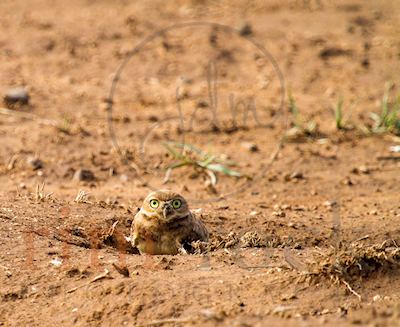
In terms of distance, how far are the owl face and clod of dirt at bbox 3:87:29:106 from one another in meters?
3.47

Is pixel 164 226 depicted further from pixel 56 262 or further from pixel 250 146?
pixel 250 146

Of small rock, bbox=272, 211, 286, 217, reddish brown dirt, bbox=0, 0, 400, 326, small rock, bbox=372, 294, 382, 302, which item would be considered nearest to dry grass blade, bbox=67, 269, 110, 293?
reddish brown dirt, bbox=0, 0, 400, 326

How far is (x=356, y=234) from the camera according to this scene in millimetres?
5605

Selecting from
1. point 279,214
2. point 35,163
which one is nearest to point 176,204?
point 279,214

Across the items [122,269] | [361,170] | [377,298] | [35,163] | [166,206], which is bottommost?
[361,170]

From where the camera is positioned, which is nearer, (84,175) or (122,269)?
(122,269)

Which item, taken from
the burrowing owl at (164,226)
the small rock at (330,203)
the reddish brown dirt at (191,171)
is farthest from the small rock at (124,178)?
the burrowing owl at (164,226)

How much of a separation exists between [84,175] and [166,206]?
1.84m

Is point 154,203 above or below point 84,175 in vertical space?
above

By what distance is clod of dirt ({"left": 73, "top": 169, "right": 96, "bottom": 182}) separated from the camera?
6.79 m

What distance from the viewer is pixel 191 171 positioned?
7.05 meters

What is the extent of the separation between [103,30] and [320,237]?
5.22 metres

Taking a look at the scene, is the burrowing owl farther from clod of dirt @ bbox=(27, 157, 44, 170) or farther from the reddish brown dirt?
clod of dirt @ bbox=(27, 157, 44, 170)

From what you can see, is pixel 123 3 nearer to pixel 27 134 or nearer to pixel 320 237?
pixel 27 134
